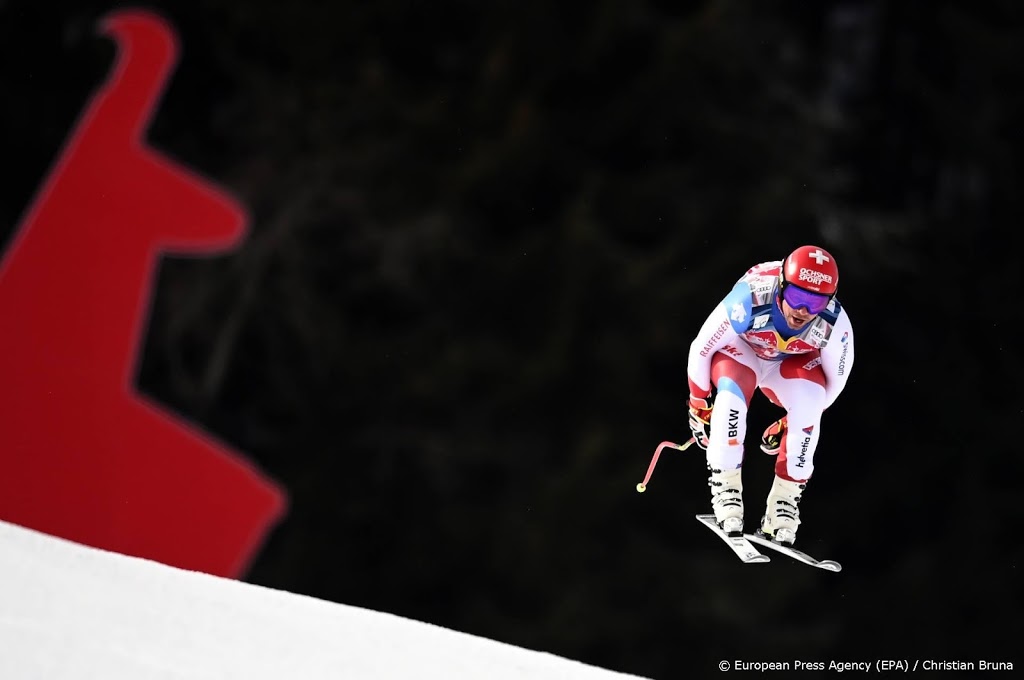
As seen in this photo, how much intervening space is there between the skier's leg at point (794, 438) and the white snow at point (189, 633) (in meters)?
2.65

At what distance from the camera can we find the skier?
6.88m

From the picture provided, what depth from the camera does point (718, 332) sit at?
23.0 feet

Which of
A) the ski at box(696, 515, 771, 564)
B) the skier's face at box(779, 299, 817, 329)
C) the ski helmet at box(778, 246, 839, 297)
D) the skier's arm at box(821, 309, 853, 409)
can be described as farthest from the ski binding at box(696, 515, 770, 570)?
the ski helmet at box(778, 246, 839, 297)

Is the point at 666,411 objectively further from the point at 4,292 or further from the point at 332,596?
the point at 4,292

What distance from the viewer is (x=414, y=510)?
50.1 feet

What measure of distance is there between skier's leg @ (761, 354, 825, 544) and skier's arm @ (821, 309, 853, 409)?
3 centimetres

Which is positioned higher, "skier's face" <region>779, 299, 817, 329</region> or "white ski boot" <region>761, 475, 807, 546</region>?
"skier's face" <region>779, 299, 817, 329</region>

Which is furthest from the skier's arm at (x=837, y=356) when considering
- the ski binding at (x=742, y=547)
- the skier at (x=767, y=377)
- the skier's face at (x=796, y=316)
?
the ski binding at (x=742, y=547)

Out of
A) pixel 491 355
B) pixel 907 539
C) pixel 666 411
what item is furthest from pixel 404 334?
pixel 907 539

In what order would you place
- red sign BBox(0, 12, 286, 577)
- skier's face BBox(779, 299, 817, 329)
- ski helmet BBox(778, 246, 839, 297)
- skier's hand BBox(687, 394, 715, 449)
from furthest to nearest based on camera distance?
red sign BBox(0, 12, 286, 577)
skier's hand BBox(687, 394, 715, 449)
skier's face BBox(779, 299, 817, 329)
ski helmet BBox(778, 246, 839, 297)

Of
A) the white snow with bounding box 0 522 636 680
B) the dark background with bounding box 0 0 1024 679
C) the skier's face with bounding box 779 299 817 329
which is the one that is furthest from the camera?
the dark background with bounding box 0 0 1024 679

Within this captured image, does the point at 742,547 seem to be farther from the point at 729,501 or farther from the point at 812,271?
the point at 812,271

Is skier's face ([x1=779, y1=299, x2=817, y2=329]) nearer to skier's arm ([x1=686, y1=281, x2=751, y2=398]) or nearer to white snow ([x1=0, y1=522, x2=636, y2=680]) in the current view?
skier's arm ([x1=686, y1=281, x2=751, y2=398])

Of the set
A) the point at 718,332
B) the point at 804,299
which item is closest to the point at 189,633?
the point at 718,332
